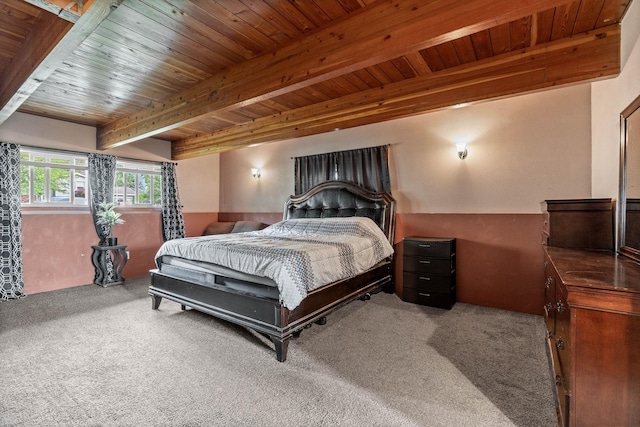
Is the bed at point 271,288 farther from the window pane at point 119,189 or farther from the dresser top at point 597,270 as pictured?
the window pane at point 119,189

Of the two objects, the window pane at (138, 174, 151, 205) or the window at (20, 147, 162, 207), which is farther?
the window pane at (138, 174, 151, 205)

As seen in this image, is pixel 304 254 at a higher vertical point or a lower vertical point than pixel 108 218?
lower

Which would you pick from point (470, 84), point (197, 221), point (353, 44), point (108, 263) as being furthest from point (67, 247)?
point (470, 84)

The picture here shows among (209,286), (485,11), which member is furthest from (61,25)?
(485,11)

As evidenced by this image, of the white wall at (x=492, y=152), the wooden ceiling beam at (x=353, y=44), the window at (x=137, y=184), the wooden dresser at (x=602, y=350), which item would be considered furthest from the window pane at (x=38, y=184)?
the wooden dresser at (x=602, y=350)

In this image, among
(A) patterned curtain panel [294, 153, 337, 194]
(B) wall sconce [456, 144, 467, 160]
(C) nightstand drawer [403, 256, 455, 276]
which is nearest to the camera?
(C) nightstand drawer [403, 256, 455, 276]

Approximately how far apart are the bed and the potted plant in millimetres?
1771

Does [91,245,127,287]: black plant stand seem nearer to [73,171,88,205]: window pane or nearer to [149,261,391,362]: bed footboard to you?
[73,171,88,205]: window pane

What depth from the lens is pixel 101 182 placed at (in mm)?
4789

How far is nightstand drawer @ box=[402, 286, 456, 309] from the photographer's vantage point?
3.46 metres

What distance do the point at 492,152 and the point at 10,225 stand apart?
20.9 ft

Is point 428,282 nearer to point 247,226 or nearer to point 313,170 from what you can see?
point 313,170

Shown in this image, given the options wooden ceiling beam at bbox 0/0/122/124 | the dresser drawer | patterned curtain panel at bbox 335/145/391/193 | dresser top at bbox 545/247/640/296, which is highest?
wooden ceiling beam at bbox 0/0/122/124

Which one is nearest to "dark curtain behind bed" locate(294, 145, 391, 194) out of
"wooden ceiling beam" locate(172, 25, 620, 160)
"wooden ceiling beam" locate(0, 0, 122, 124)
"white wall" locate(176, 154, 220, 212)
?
"wooden ceiling beam" locate(172, 25, 620, 160)
